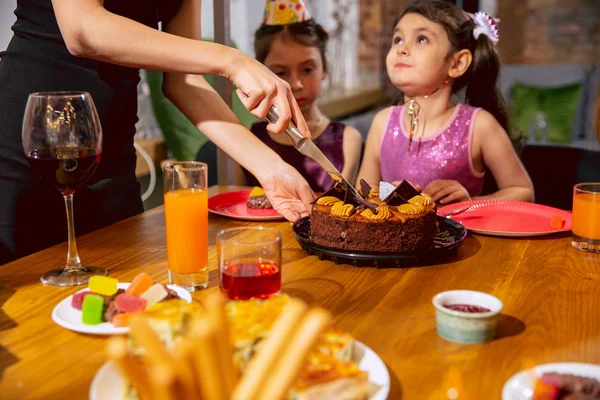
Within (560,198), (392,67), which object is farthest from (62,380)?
(560,198)

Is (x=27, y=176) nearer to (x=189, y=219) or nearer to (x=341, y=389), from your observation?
(x=189, y=219)

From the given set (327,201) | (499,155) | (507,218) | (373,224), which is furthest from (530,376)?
(499,155)

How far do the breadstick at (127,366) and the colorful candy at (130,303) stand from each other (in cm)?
37

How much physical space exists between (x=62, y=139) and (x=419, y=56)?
1508mm

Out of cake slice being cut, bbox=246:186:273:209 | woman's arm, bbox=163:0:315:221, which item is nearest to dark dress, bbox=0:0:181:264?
woman's arm, bbox=163:0:315:221

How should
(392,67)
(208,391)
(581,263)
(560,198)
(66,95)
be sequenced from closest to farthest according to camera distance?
1. (208,391)
2. (66,95)
3. (581,263)
4. (392,67)
5. (560,198)

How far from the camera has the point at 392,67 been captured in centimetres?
232

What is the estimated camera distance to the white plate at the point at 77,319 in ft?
2.99

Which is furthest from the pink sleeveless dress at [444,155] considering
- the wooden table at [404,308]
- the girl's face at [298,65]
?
the wooden table at [404,308]

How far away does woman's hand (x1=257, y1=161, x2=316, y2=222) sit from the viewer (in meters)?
1.59

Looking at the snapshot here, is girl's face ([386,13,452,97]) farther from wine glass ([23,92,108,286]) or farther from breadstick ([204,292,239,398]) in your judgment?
breadstick ([204,292,239,398])

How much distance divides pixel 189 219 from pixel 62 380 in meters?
0.40

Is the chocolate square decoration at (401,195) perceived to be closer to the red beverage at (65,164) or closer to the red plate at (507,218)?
the red plate at (507,218)

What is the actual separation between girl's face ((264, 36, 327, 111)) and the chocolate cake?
1.31 meters
